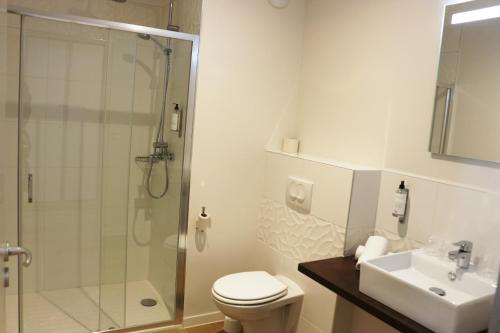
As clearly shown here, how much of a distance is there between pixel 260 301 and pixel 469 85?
153 centimetres

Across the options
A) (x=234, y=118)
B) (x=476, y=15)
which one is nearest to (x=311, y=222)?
(x=234, y=118)

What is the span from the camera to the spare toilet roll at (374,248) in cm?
198

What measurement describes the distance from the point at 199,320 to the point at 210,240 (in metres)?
0.59

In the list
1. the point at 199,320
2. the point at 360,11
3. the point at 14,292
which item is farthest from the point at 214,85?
the point at 14,292

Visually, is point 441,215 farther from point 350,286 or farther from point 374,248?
point 350,286

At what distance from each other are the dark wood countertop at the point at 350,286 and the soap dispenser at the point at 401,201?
36 cm

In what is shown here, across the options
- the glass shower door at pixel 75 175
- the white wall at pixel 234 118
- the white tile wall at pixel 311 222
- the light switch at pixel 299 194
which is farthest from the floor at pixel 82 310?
the light switch at pixel 299 194

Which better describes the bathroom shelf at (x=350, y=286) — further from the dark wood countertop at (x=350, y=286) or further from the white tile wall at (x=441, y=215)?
the white tile wall at (x=441, y=215)

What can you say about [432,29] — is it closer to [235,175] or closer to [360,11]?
[360,11]

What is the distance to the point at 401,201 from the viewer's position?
207 cm

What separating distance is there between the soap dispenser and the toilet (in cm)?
80

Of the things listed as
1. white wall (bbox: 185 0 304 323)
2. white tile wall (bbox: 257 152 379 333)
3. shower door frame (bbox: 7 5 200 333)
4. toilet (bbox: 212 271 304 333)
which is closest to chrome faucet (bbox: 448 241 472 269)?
white tile wall (bbox: 257 152 379 333)

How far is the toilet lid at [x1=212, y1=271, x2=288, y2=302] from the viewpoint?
2246 millimetres

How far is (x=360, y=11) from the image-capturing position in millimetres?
2393
